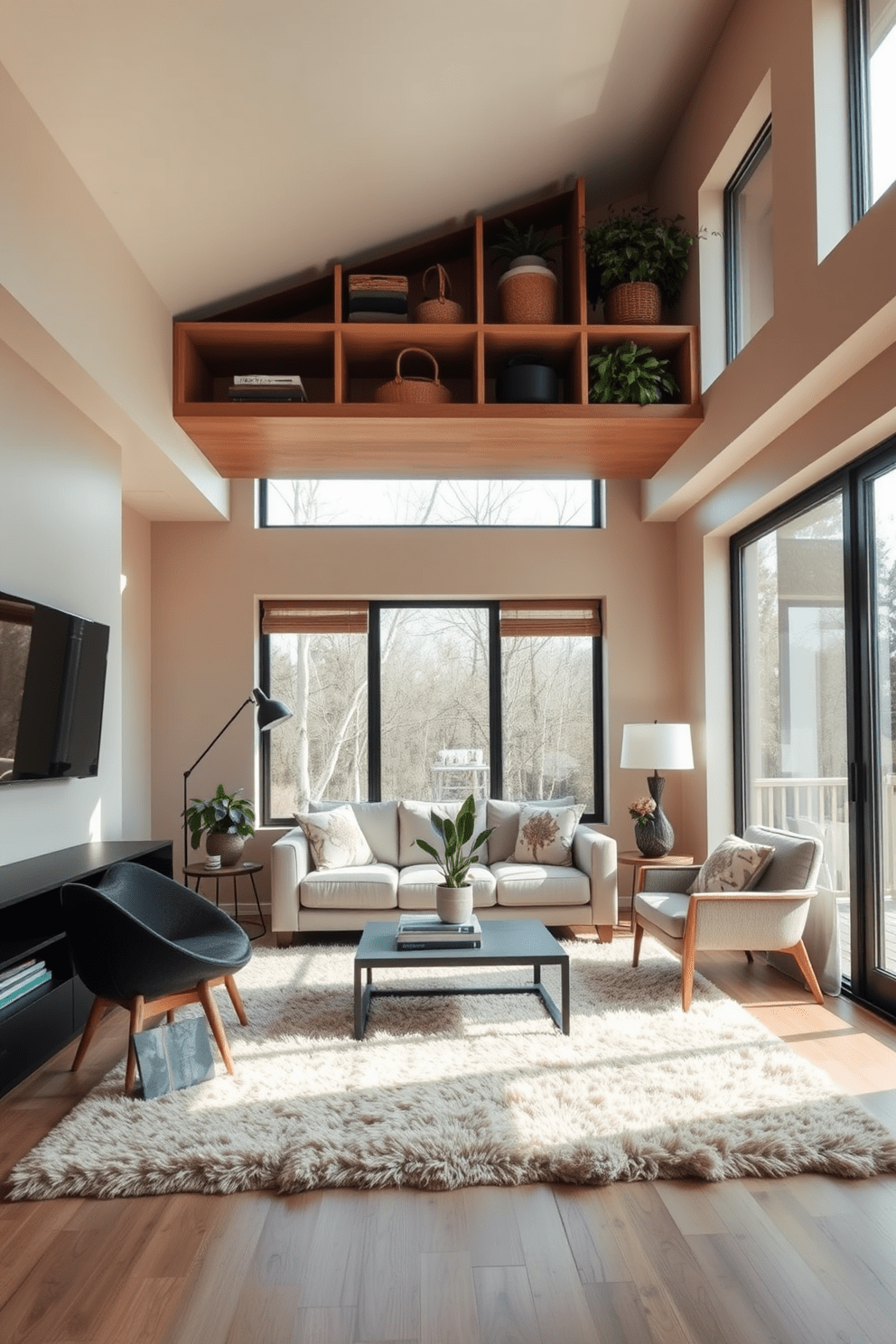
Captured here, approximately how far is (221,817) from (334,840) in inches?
28.0

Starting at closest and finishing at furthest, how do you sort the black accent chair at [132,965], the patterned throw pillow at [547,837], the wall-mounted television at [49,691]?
the black accent chair at [132,965] → the wall-mounted television at [49,691] → the patterned throw pillow at [547,837]

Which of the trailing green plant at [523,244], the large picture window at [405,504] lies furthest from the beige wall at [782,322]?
the large picture window at [405,504]

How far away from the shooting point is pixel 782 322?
3992mm

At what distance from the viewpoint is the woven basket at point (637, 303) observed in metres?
5.30

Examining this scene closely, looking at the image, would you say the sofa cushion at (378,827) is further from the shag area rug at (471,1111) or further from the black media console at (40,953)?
the black media console at (40,953)

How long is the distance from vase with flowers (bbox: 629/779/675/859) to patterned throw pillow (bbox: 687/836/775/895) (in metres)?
0.89

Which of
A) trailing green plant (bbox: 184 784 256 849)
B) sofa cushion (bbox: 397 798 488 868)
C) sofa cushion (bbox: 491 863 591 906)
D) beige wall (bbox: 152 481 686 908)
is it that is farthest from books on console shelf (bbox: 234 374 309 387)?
sofa cushion (bbox: 491 863 591 906)

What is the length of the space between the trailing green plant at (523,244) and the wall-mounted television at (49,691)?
313 cm

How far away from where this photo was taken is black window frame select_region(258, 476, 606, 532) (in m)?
6.49

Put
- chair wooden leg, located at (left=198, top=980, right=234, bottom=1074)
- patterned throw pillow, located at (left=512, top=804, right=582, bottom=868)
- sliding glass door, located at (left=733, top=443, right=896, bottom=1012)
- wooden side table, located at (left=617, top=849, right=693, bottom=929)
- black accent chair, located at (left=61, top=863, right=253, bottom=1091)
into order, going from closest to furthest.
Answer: black accent chair, located at (left=61, top=863, right=253, bottom=1091)
chair wooden leg, located at (left=198, top=980, right=234, bottom=1074)
sliding glass door, located at (left=733, top=443, right=896, bottom=1012)
wooden side table, located at (left=617, top=849, right=693, bottom=929)
patterned throw pillow, located at (left=512, top=804, right=582, bottom=868)

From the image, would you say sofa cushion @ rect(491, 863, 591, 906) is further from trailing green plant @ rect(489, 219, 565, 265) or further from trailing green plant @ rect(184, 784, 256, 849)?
trailing green plant @ rect(489, 219, 565, 265)

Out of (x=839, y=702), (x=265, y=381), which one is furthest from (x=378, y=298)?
(x=839, y=702)

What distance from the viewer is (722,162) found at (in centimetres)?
486

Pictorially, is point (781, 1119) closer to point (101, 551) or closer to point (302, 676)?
point (101, 551)
